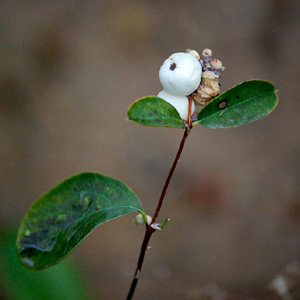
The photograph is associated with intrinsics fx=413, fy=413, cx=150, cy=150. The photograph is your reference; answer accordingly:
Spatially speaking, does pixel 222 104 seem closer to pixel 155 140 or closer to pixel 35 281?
pixel 35 281

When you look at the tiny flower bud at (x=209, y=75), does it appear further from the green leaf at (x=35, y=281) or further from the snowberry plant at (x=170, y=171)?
the green leaf at (x=35, y=281)

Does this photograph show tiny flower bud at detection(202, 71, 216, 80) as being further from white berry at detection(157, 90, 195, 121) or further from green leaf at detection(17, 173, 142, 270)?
green leaf at detection(17, 173, 142, 270)

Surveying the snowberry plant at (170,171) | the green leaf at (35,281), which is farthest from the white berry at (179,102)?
the green leaf at (35,281)

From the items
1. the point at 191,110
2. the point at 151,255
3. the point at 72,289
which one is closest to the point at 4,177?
the point at 151,255

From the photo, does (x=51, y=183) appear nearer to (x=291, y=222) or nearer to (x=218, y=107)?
(x=291, y=222)

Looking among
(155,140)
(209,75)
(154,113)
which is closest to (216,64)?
(209,75)

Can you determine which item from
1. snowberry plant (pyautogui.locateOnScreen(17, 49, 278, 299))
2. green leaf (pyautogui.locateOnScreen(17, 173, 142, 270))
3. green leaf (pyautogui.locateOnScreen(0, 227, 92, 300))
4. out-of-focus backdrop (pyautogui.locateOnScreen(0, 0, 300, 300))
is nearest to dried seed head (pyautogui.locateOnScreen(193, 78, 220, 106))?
snowberry plant (pyautogui.locateOnScreen(17, 49, 278, 299))
